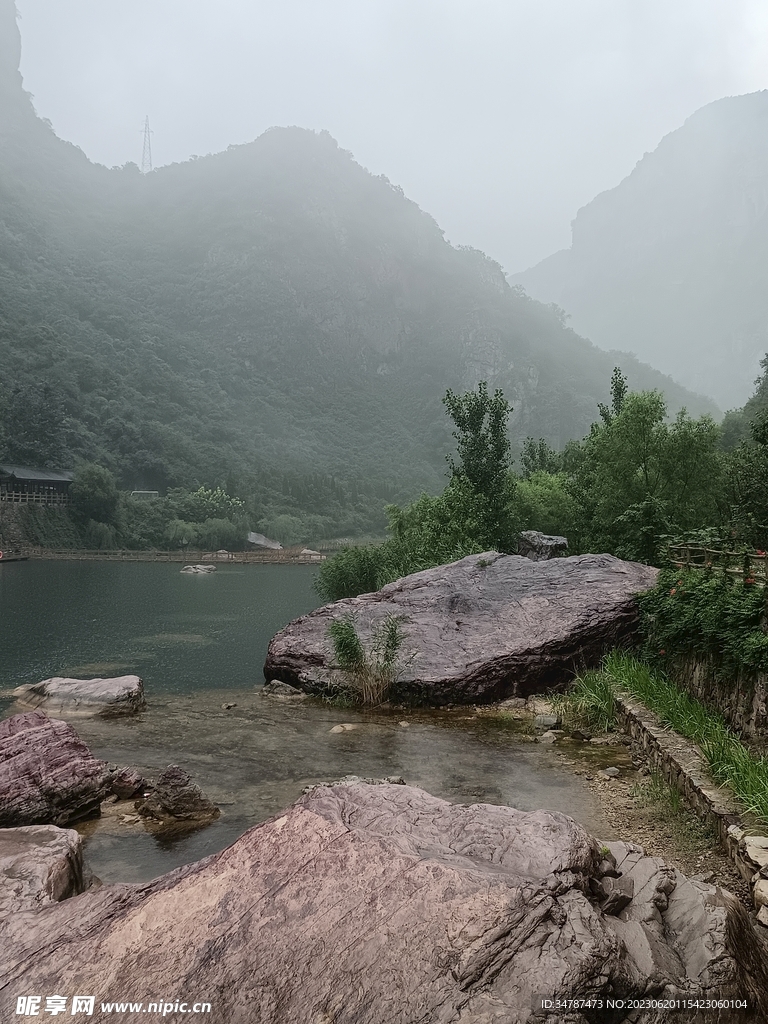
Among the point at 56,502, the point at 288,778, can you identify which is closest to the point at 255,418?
the point at 56,502

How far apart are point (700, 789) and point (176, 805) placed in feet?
17.0

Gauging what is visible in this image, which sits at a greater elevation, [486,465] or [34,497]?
[486,465]

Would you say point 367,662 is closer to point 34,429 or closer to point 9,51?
point 34,429

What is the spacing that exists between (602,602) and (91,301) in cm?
12365

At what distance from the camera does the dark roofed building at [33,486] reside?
6775 cm

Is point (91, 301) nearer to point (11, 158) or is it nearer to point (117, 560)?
point (11, 158)

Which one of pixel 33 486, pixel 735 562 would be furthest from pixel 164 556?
pixel 735 562

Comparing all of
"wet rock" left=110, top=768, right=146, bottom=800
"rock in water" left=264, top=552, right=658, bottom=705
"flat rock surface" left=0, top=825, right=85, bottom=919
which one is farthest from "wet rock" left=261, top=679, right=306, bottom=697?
"flat rock surface" left=0, top=825, right=85, bottom=919

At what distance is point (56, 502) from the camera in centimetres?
7138

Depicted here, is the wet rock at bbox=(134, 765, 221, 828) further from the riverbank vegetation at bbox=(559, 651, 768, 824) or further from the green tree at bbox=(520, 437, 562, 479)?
the green tree at bbox=(520, 437, 562, 479)

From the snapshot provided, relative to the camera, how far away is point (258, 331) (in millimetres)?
143750

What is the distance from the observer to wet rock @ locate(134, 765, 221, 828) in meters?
7.05

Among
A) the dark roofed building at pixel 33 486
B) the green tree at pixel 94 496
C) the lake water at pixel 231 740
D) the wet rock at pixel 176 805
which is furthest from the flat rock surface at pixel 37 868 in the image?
the green tree at pixel 94 496

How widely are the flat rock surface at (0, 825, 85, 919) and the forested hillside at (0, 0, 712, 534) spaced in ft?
278
